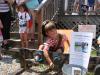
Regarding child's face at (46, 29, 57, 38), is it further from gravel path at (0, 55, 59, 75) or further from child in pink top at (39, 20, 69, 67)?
gravel path at (0, 55, 59, 75)

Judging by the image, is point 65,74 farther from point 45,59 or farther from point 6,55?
point 6,55

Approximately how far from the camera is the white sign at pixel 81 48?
245 inches

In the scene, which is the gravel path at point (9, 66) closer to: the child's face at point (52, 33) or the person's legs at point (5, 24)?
the person's legs at point (5, 24)

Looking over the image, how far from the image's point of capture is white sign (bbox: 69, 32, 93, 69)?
6.23 m

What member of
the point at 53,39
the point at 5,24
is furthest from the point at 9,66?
the point at 53,39

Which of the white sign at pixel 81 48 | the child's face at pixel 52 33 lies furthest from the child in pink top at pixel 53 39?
the white sign at pixel 81 48

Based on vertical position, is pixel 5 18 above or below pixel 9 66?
above

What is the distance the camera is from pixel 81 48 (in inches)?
247

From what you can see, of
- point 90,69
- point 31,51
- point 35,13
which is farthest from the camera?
point 35,13

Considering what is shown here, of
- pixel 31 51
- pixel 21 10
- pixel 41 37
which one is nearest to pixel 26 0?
pixel 21 10

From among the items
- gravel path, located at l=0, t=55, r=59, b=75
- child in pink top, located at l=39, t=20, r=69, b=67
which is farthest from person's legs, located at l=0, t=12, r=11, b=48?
child in pink top, located at l=39, t=20, r=69, b=67

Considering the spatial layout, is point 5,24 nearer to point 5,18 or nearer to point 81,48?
point 5,18

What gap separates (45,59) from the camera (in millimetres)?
7145

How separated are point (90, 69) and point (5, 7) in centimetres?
288
